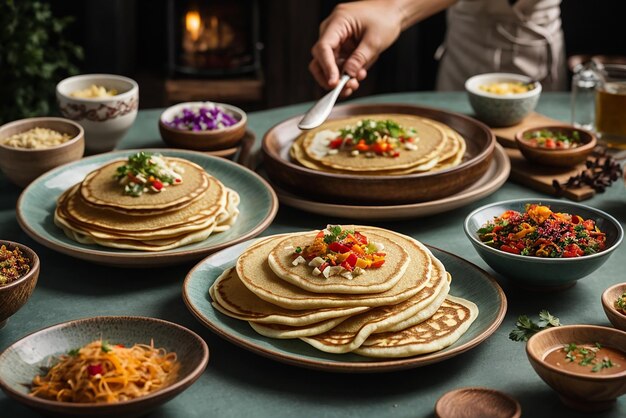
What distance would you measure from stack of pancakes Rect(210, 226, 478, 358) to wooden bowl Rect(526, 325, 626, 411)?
0.20m

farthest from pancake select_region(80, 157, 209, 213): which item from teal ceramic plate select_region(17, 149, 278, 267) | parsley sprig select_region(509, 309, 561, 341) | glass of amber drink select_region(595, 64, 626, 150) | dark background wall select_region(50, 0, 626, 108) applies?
dark background wall select_region(50, 0, 626, 108)

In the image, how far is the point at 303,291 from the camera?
6.52 ft

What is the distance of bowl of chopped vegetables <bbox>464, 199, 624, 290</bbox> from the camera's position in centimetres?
214

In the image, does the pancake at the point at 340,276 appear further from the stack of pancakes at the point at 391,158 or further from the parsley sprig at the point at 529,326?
the stack of pancakes at the point at 391,158

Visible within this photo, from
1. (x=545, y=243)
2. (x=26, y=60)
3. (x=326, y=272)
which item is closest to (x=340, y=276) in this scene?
(x=326, y=272)

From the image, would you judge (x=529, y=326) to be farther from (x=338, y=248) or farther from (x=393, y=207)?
Answer: (x=393, y=207)

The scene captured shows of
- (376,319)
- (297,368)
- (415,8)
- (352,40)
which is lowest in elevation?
Result: (297,368)

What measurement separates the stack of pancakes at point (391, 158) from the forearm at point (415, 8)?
2.07 ft

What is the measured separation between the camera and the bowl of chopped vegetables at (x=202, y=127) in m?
→ 3.02

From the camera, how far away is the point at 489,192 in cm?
276

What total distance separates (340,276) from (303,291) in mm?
92

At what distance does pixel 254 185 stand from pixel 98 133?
673mm

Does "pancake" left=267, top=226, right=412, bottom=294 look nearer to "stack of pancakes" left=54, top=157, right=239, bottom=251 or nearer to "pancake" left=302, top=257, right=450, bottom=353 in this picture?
"pancake" left=302, top=257, right=450, bottom=353

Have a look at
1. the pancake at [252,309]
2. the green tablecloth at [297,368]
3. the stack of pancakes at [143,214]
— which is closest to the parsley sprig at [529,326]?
the green tablecloth at [297,368]
